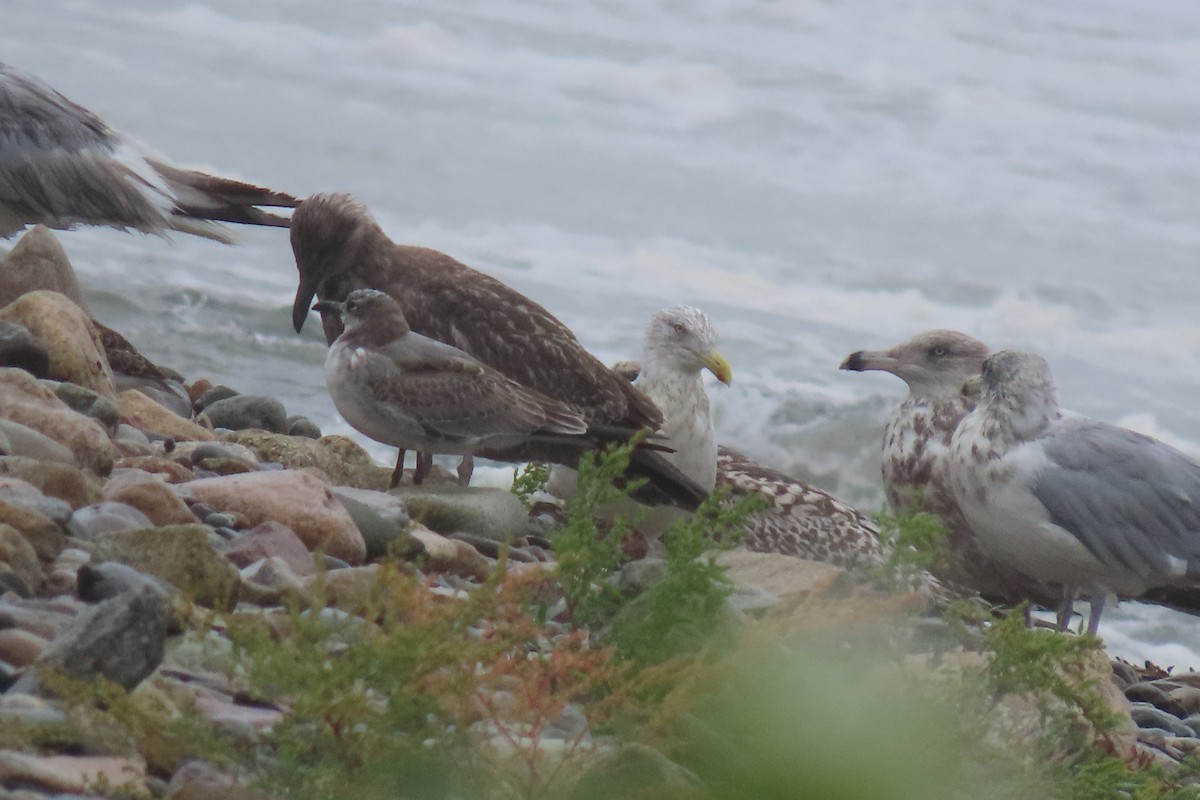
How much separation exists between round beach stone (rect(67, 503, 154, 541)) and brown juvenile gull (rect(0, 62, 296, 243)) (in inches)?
151

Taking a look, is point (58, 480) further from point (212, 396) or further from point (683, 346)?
point (683, 346)

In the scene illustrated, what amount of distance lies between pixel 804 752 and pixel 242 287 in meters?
11.3

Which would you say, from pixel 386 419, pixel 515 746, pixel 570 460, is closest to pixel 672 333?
pixel 570 460

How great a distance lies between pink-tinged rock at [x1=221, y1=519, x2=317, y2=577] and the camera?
3918 mm

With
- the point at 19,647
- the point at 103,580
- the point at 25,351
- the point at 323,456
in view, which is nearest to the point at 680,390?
the point at 323,456

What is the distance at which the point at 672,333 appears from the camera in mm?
6797

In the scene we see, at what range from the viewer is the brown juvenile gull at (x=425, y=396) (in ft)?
17.5

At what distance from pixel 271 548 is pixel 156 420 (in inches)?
71.0

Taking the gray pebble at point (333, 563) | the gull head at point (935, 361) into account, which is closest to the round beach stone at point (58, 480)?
the gray pebble at point (333, 563)

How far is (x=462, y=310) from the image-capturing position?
19.9 feet

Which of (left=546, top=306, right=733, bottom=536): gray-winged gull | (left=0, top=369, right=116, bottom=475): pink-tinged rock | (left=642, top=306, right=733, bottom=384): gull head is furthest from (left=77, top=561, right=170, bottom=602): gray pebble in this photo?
(left=642, top=306, right=733, bottom=384): gull head

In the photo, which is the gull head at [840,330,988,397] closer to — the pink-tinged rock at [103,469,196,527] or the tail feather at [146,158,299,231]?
the tail feather at [146,158,299,231]

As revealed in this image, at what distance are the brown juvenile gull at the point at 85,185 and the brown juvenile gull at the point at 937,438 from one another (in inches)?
104

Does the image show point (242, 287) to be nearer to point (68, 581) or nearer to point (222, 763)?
point (68, 581)
